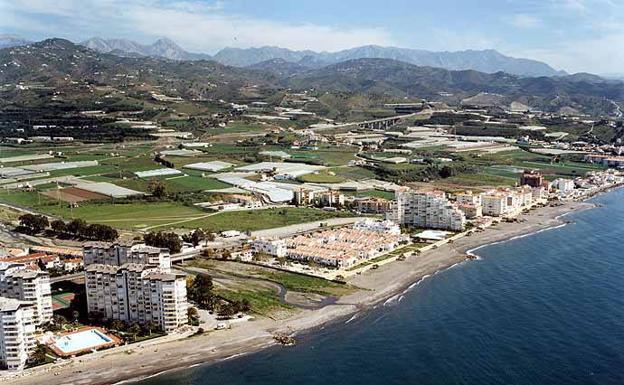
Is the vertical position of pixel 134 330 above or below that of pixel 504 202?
below

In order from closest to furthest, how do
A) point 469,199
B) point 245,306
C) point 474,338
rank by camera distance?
point 474,338
point 245,306
point 469,199

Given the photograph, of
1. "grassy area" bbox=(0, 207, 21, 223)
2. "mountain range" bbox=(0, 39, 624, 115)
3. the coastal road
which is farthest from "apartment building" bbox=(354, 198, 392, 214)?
"mountain range" bbox=(0, 39, 624, 115)

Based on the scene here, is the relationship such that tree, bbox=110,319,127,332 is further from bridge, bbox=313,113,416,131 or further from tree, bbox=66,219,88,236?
bridge, bbox=313,113,416,131

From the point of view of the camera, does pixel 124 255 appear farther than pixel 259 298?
Yes

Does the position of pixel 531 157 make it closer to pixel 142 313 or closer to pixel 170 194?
pixel 170 194

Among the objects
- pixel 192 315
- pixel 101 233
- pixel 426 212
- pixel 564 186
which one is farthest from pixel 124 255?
pixel 564 186

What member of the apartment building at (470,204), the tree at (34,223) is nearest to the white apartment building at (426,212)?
the apartment building at (470,204)

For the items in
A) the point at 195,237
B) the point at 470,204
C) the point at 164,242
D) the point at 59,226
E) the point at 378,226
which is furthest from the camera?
the point at 470,204

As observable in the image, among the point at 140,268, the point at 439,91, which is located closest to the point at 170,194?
the point at 140,268

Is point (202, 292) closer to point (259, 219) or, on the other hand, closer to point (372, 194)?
point (259, 219)
